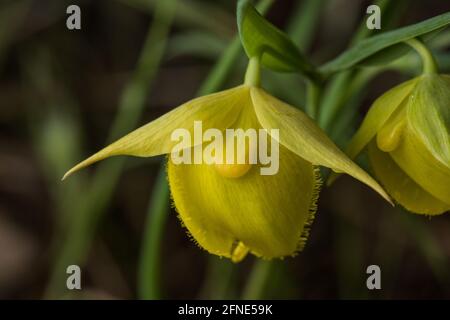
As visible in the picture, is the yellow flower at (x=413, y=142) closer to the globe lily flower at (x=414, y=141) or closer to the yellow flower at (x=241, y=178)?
the globe lily flower at (x=414, y=141)

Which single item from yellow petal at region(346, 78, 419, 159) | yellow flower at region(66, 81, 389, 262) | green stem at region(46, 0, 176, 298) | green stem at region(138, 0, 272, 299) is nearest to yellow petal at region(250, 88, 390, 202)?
yellow flower at region(66, 81, 389, 262)

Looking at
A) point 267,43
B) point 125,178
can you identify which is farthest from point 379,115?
point 125,178

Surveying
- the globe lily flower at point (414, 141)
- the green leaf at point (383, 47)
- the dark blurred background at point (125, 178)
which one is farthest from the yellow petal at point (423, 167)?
the dark blurred background at point (125, 178)

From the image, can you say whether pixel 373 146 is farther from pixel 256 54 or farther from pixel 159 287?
pixel 159 287

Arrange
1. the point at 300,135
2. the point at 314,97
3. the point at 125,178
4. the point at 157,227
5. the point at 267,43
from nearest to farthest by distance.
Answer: the point at 300,135 < the point at 267,43 < the point at 314,97 < the point at 157,227 < the point at 125,178

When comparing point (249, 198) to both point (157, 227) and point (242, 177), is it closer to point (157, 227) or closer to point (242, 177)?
point (242, 177)

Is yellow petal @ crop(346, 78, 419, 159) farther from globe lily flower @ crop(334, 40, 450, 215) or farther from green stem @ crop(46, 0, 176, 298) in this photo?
green stem @ crop(46, 0, 176, 298)

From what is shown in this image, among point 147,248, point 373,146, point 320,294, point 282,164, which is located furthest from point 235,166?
point 320,294
